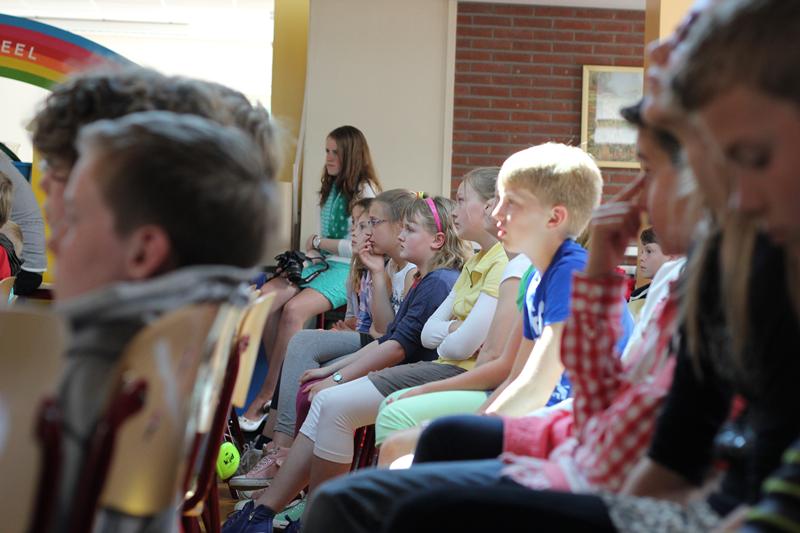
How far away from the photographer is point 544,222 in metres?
2.16

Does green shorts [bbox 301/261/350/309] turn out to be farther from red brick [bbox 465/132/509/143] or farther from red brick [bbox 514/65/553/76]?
red brick [bbox 514/65/553/76]

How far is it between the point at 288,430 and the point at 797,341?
306 cm

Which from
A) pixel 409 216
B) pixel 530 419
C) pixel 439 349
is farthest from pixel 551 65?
pixel 530 419

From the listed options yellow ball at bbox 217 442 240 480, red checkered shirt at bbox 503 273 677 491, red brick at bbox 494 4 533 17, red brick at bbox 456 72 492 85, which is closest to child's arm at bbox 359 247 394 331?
yellow ball at bbox 217 442 240 480

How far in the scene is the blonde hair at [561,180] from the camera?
7.16ft

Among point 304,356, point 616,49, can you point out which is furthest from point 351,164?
point 616,49

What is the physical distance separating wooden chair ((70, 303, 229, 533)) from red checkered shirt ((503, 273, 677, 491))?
1.66ft

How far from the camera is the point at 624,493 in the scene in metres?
1.13

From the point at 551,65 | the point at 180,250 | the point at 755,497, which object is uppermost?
the point at 551,65

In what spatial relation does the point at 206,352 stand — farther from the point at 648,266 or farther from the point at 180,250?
the point at 648,266

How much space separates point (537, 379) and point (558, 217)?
0.39 m

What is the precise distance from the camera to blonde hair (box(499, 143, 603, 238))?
85.9 inches

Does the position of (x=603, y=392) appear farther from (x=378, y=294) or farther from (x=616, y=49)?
(x=616, y=49)

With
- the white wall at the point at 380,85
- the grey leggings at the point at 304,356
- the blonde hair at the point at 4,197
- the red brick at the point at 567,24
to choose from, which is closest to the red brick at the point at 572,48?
the red brick at the point at 567,24
